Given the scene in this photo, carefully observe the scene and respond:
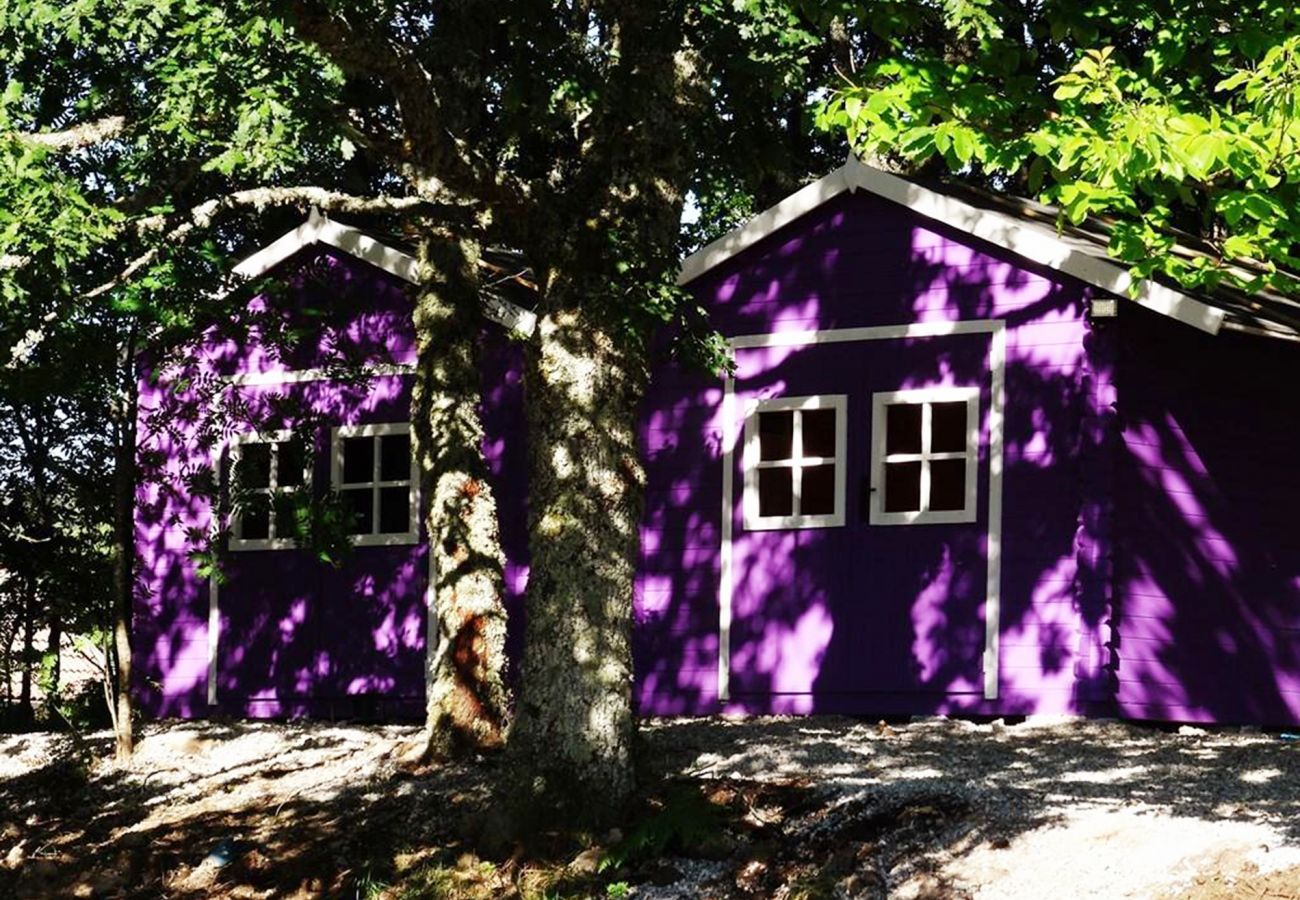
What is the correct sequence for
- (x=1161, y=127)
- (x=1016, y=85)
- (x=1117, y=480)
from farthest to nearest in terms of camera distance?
(x=1117, y=480) < (x=1016, y=85) < (x=1161, y=127)

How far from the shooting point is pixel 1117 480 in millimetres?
15195

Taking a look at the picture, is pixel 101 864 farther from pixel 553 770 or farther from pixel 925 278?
pixel 925 278

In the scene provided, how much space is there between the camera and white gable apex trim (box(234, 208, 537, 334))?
17.5 m

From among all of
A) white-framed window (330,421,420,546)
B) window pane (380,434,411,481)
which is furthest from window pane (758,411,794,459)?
window pane (380,434,411,481)

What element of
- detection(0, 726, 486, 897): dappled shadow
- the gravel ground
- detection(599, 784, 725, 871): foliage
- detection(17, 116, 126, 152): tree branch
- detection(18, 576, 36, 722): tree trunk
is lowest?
detection(0, 726, 486, 897): dappled shadow

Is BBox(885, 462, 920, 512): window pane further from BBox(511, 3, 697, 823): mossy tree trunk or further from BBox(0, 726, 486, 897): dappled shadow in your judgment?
BBox(0, 726, 486, 897): dappled shadow

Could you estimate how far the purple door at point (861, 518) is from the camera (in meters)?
15.8

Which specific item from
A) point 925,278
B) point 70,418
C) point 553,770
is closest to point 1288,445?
point 925,278

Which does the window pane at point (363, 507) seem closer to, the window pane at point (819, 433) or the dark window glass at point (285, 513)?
the dark window glass at point (285, 513)

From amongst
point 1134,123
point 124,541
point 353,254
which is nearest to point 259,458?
point 353,254

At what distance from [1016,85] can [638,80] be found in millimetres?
3618

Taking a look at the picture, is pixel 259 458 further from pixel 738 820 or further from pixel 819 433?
pixel 738 820

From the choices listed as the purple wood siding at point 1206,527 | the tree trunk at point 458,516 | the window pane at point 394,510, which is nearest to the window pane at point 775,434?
the tree trunk at point 458,516

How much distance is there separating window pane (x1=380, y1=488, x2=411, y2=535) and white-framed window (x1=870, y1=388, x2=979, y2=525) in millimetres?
4451
